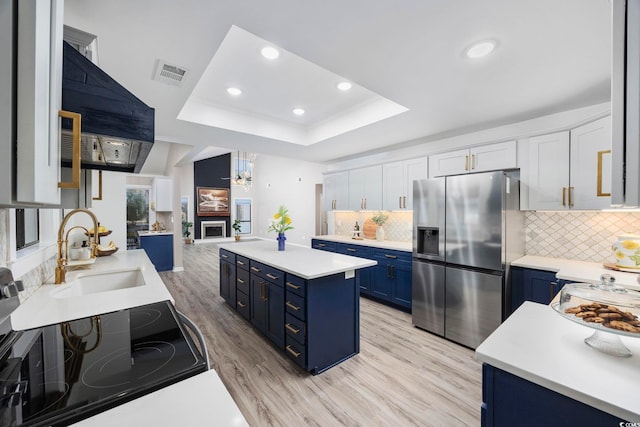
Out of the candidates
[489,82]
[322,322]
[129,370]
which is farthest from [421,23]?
[322,322]

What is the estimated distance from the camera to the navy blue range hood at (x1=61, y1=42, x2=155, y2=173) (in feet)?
2.98

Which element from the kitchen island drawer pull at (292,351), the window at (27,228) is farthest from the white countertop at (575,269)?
the window at (27,228)

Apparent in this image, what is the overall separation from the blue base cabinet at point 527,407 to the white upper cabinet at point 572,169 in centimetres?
231

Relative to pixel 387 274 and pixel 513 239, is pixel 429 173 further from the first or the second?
pixel 387 274

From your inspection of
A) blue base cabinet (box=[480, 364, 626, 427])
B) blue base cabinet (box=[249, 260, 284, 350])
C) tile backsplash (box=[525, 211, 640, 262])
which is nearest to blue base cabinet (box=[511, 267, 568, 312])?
tile backsplash (box=[525, 211, 640, 262])

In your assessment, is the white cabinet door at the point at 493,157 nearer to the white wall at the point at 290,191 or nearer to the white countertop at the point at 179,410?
the white countertop at the point at 179,410

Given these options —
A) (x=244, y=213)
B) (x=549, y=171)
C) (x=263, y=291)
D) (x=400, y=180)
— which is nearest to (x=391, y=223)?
(x=400, y=180)

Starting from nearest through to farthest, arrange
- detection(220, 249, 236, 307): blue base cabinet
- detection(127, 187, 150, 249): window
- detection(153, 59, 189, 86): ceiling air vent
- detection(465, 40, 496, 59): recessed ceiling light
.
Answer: detection(465, 40, 496, 59): recessed ceiling light, detection(153, 59, 189, 86): ceiling air vent, detection(220, 249, 236, 307): blue base cabinet, detection(127, 187, 150, 249): window

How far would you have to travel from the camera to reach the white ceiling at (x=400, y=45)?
53.6 inches

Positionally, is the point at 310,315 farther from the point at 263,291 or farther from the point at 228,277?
the point at 228,277

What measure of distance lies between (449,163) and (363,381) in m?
2.71

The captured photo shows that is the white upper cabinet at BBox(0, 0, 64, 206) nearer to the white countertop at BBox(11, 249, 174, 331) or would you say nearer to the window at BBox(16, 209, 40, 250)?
→ the white countertop at BBox(11, 249, 174, 331)

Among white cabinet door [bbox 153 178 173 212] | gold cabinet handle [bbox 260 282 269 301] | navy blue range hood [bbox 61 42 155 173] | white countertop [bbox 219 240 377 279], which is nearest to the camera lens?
navy blue range hood [bbox 61 42 155 173]

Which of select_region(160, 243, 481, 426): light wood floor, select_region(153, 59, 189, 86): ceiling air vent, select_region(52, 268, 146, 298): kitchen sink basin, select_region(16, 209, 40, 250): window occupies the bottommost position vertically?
select_region(160, 243, 481, 426): light wood floor
